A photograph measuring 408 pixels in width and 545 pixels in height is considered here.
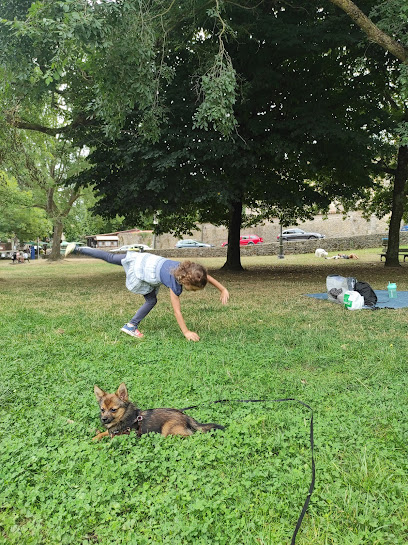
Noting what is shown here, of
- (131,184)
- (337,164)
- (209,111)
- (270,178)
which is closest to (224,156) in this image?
(270,178)

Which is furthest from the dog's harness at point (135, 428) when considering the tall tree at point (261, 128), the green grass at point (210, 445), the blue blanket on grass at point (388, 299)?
the tall tree at point (261, 128)

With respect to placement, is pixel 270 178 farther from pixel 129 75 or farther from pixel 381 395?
pixel 381 395

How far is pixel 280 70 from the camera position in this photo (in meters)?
14.9

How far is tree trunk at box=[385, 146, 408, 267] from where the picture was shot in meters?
18.9

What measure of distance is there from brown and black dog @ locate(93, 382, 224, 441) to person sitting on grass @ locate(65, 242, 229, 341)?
2428mm

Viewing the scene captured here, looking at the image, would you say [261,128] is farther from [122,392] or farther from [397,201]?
[122,392]

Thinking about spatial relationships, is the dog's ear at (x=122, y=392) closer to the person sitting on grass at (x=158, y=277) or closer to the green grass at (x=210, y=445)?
the green grass at (x=210, y=445)

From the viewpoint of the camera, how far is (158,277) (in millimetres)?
6004

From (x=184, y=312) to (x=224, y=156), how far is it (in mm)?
7421

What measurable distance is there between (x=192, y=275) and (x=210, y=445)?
2.78 m

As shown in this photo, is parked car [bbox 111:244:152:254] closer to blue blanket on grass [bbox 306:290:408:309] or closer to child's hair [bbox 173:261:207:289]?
child's hair [bbox 173:261:207:289]

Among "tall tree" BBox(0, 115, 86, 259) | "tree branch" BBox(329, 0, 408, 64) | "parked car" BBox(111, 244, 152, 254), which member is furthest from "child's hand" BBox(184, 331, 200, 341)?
"tall tree" BBox(0, 115, 86, 259)

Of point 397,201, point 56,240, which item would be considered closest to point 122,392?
point 397,201

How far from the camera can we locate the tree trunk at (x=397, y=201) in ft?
61.9
